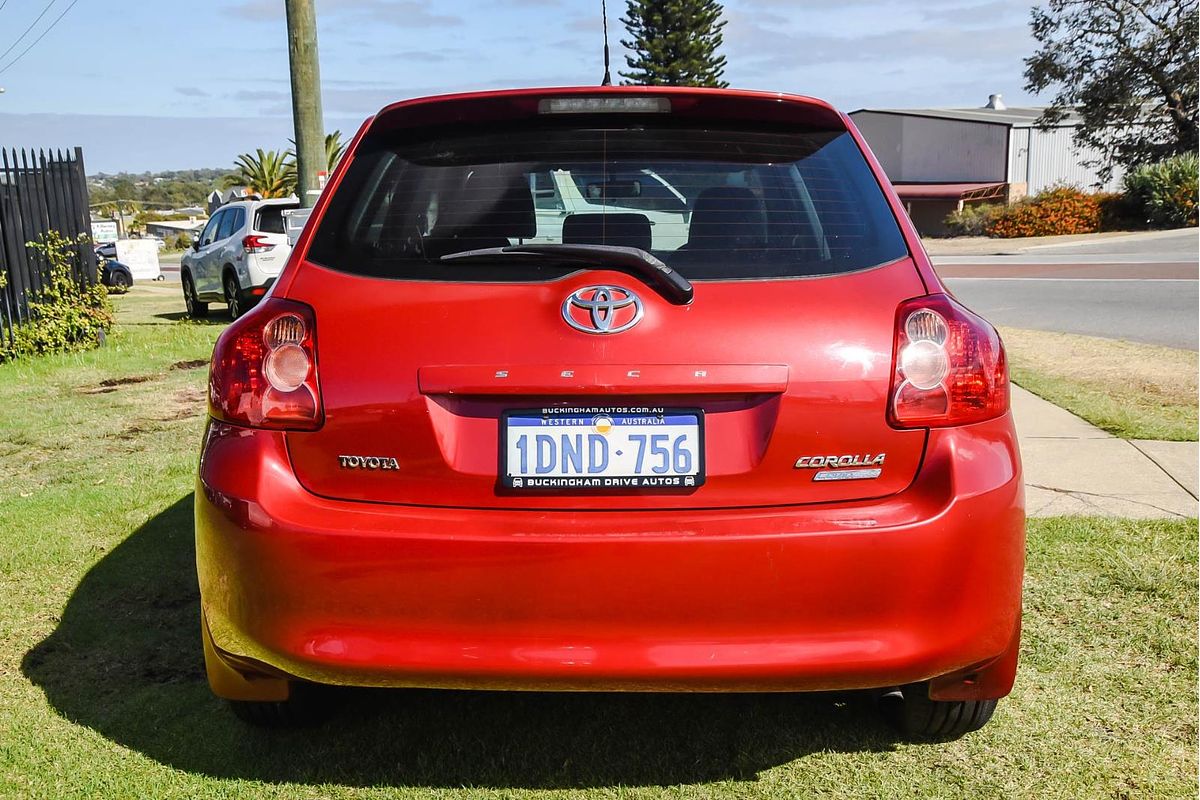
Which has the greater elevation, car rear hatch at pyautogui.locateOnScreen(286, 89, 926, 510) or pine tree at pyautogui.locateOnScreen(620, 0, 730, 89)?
pine tree at pyautogui.locateOnScreen(620, 0, 730, 89)

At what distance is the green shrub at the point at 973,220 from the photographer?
4153cm

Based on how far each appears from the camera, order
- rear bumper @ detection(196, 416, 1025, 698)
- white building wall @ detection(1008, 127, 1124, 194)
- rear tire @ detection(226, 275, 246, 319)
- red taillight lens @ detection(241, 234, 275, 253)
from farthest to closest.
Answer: white building wall @ detection(1008, 127, 1124, 194) < rear tire @ detection(226, 275, 246, 319) < red taillight lens @ detection(241, 234, 275, 253) < rear bumper @ detection(196, 416, 1025, 698)

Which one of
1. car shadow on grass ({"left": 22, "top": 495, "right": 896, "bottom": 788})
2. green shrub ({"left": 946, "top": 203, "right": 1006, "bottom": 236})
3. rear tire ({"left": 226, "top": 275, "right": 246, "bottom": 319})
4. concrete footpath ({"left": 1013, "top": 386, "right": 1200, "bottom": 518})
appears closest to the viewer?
car shadow on grass ({"left": 22, "top": 495, "right": 896, "bottom": 788})

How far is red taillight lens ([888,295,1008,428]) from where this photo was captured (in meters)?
2.32

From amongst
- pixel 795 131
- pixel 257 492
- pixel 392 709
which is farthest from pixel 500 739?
pixel 795 131

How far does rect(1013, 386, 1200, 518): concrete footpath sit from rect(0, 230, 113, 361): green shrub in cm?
888

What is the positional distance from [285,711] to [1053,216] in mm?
40115

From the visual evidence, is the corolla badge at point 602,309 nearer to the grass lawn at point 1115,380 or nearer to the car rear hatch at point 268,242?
the grass lawn at point 1115,380

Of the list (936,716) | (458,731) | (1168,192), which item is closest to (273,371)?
(458,731)

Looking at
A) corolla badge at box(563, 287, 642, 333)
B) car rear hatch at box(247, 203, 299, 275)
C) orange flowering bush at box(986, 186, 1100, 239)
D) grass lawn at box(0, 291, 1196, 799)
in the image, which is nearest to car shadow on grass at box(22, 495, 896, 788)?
grass lawn at box(0, 291, 1196, 799)

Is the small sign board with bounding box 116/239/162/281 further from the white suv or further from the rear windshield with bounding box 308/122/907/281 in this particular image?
the rear windshield with bounding box 308/122/907/281

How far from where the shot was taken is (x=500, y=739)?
2.87m

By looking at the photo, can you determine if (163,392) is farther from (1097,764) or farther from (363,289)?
(1097,764)

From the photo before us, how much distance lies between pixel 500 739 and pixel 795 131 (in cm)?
175
